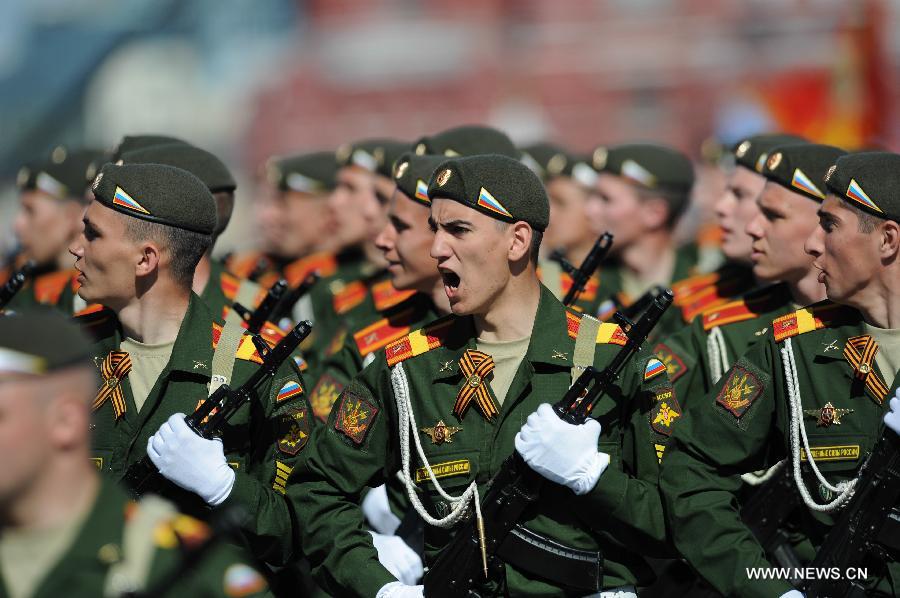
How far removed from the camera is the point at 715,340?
24.6 feet

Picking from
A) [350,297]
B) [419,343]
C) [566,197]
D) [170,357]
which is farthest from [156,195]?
[566,197]

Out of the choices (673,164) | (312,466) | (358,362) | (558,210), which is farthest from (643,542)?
(558,210)

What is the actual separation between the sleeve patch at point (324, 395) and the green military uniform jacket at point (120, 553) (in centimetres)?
298

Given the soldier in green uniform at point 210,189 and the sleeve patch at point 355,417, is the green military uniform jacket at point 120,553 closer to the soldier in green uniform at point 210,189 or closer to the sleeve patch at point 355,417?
the sleeve patch at point 355,417

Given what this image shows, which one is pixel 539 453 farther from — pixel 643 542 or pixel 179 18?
pixel 179 18

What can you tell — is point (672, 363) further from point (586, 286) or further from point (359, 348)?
point (359, 348)

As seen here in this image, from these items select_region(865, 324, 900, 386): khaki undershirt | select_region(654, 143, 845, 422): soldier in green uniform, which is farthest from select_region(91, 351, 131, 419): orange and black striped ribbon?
select_region(865, 324, 900, 386): khaki undershirt

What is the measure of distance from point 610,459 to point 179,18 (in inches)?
1473

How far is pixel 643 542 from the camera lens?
5.68 m

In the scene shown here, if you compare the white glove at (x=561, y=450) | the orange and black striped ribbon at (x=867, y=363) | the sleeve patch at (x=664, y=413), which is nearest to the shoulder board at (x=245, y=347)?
the white glove at (x=561, y=450)

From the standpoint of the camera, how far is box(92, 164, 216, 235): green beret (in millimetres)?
6273

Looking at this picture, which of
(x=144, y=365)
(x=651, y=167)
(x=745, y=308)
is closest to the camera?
(x=144, y=365)

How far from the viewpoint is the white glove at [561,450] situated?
17.8 ft

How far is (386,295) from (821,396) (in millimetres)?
3483
